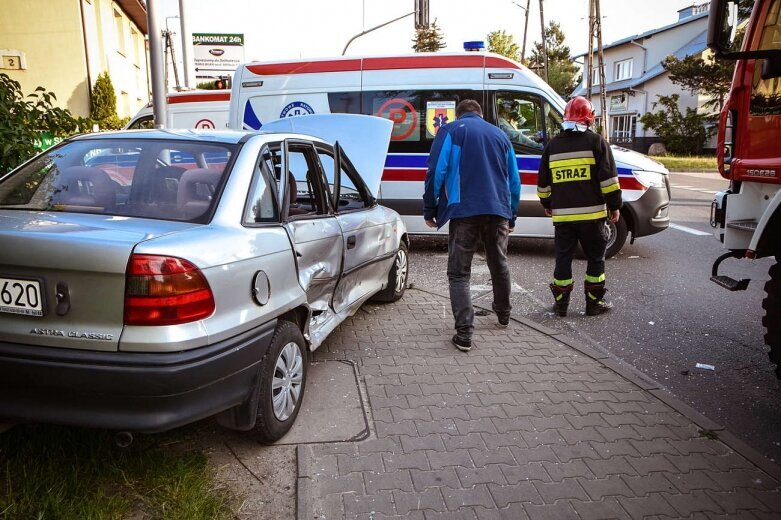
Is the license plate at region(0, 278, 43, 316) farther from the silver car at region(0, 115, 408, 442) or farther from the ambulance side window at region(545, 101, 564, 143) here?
the ambulance side window at region(545, 101, 564, 143)

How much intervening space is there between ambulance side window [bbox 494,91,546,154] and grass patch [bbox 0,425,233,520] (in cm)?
646

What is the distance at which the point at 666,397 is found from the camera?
3965mm

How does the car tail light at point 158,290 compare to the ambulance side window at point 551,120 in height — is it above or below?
below

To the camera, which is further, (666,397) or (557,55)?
(557,55)

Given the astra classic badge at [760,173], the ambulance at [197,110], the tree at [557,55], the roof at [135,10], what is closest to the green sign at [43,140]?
the astra classic badge at [760,173]

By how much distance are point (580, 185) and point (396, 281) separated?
1.94 metres

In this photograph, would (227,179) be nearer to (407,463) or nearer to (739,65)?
(407,463)

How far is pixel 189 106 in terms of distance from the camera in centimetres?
1338

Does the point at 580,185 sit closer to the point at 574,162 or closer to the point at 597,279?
the point at 574,162

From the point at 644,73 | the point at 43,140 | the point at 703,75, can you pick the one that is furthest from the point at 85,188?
the point at 644,73

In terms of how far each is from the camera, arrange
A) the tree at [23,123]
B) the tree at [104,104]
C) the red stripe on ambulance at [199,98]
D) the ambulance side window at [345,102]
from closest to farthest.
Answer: the tree at [23,123] → the ambulance side window at [345,102] → the red stripe on ambulance at [199,98] → the tree at [104,104]

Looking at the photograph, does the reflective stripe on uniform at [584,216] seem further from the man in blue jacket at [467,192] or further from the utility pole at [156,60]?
the utility pole at [156,60]

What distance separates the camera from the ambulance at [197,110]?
13148mm

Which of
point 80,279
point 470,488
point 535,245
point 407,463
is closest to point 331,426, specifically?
point 407,463
